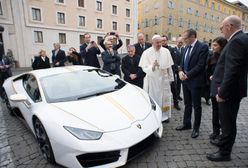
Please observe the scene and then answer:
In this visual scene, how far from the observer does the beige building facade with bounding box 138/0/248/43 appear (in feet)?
116

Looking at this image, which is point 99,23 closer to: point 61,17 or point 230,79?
point 61,17

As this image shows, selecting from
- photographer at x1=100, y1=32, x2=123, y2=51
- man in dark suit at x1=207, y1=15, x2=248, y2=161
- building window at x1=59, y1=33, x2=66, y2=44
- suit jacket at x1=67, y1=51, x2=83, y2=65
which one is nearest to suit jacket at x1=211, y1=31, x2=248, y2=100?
man in dark suit at x1=207, y1=15, x2=248, y2=161

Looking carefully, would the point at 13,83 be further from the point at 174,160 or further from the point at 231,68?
the point at 231,68

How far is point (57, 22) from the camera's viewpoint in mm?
24031

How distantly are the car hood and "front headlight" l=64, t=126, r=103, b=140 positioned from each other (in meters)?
0.09

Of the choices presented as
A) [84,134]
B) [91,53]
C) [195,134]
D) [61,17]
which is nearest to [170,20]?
[61,17]

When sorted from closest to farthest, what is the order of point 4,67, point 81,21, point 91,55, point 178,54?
point 178,54 → point 91,55 → point 4,67 → point 81,21

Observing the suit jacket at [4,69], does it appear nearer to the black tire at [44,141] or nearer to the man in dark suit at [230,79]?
the black tire at [44,141]

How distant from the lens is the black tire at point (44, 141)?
7.72 feet

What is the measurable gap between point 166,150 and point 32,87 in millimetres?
2535

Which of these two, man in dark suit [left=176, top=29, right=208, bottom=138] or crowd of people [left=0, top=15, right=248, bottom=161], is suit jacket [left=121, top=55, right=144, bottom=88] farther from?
man in dark suit [left=176, top=29, right=208, bottom=138]

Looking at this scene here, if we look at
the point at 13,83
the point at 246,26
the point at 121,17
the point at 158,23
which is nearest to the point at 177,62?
the point at 13,83

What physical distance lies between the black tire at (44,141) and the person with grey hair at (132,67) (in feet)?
7.58

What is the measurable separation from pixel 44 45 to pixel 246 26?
63.2 meters
